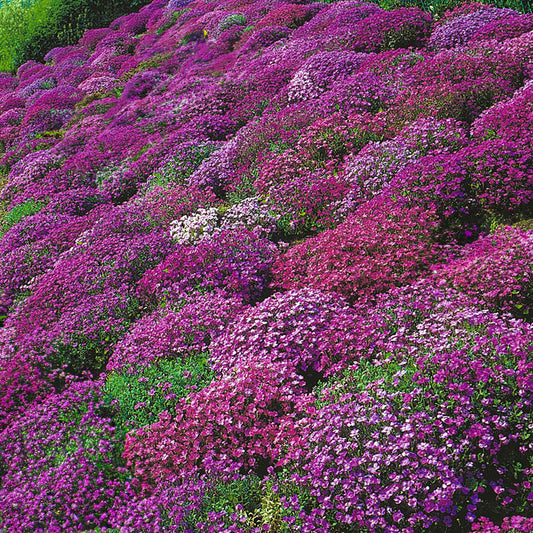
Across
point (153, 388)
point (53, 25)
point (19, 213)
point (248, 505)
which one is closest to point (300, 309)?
point (153, 388)

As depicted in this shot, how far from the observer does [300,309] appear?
6250 mm

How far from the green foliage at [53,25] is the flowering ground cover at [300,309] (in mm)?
26149

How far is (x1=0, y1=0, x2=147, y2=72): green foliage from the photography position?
36.4m

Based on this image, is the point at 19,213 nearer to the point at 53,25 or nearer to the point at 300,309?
the point at 300,309

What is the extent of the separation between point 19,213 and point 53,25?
93.5 feet

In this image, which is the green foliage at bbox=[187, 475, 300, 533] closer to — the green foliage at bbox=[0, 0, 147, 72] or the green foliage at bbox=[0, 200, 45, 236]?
the green foliage at bbox=[0, 200, 45, 236]

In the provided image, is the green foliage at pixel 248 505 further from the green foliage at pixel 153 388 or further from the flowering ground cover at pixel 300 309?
the green foliage at pixel 153 388

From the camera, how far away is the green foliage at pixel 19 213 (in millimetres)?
13805

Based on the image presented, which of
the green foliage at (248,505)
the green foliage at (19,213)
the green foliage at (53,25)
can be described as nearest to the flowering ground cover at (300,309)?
the green foliage at (248,505)

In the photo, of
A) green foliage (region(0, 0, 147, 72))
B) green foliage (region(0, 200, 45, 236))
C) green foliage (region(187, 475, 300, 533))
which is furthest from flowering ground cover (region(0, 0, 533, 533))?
green foliage (region(0, 0, 147, 72))

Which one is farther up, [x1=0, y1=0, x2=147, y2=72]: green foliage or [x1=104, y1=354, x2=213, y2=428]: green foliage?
[x1=0, y1=0, x2=147, y2=72]: green foliage

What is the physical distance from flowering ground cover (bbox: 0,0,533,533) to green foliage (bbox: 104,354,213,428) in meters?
0.03

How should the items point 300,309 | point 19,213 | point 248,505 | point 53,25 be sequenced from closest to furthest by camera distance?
point 248,505 < point 300,309 < point 19,213 < point 53,25

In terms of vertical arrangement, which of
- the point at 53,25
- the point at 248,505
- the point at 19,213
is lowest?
the point at 248,505
